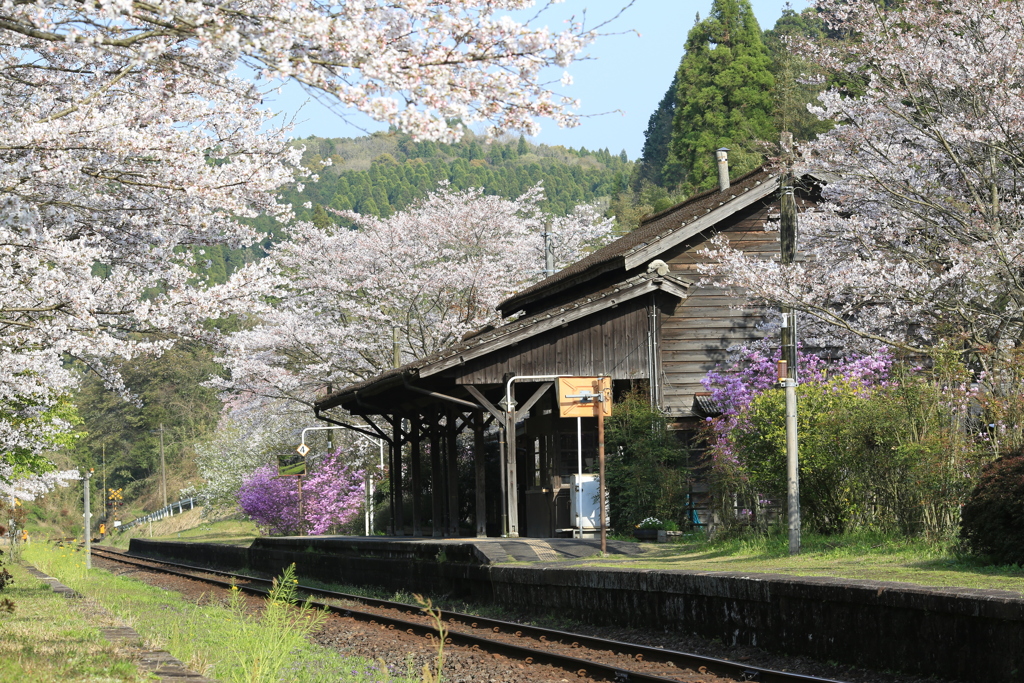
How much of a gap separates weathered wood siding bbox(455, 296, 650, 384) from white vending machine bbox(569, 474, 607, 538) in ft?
7.56

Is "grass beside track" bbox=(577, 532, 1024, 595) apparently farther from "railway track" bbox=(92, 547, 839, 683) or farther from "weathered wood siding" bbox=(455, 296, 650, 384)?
"weathered wood siding" bbox=(455, 296, 650, 384)

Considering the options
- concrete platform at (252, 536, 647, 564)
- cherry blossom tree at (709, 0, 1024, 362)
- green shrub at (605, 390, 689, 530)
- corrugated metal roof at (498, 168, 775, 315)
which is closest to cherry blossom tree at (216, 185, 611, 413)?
corrugated metal roof at (498, 168, 775, 315)

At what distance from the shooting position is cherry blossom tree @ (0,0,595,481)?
21.9 ft

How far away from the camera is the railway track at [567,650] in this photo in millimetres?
9188

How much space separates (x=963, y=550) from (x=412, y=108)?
804 cm

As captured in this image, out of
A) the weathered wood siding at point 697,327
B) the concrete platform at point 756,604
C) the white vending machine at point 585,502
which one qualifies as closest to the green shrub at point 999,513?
the concrete platform at point 756,604

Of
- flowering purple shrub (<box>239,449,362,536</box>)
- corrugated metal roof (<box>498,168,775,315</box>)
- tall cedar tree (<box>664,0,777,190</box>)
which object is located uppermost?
tall cedar tree (<box>664,0,777,190</box>)

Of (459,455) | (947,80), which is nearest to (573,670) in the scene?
(947,80)

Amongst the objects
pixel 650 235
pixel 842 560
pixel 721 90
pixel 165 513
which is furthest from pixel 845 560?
pixel 165 513

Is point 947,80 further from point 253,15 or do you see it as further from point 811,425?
point 253,15

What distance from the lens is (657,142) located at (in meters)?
100

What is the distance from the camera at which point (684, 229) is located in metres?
23.7

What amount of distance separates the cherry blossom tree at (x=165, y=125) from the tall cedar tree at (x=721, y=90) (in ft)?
154

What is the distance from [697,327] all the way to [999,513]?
42.7 ft
